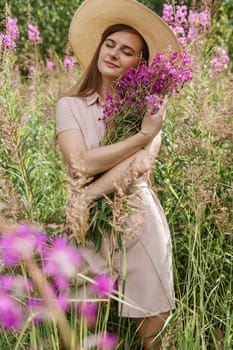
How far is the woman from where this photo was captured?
7.98ft

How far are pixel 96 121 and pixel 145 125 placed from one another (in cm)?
23

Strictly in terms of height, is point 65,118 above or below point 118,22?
below

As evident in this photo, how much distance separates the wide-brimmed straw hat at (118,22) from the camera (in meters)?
2.61

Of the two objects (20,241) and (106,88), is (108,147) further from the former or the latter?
(20,241)

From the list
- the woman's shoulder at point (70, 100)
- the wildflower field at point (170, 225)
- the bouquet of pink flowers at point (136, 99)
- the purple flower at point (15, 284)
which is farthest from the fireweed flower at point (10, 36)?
the purple flower at point (15, 284)

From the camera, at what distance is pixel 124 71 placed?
260 cm

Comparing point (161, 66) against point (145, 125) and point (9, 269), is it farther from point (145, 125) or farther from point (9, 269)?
point (9, 269)

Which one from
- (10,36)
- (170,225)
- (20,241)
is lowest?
(170,225)

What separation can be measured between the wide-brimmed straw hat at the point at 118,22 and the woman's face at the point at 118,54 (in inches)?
2.2

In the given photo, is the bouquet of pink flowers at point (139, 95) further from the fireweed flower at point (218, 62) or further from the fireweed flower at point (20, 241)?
the fireweed flower at point (218, 62)

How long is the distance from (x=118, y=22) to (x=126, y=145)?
0.59 metres

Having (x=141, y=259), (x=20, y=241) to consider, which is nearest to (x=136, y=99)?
(x=141, y=259)

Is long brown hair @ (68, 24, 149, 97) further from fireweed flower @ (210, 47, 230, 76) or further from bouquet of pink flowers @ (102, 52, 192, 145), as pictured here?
fireweed flower @ (210, 47, 230, 76)

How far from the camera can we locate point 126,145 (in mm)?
2414
